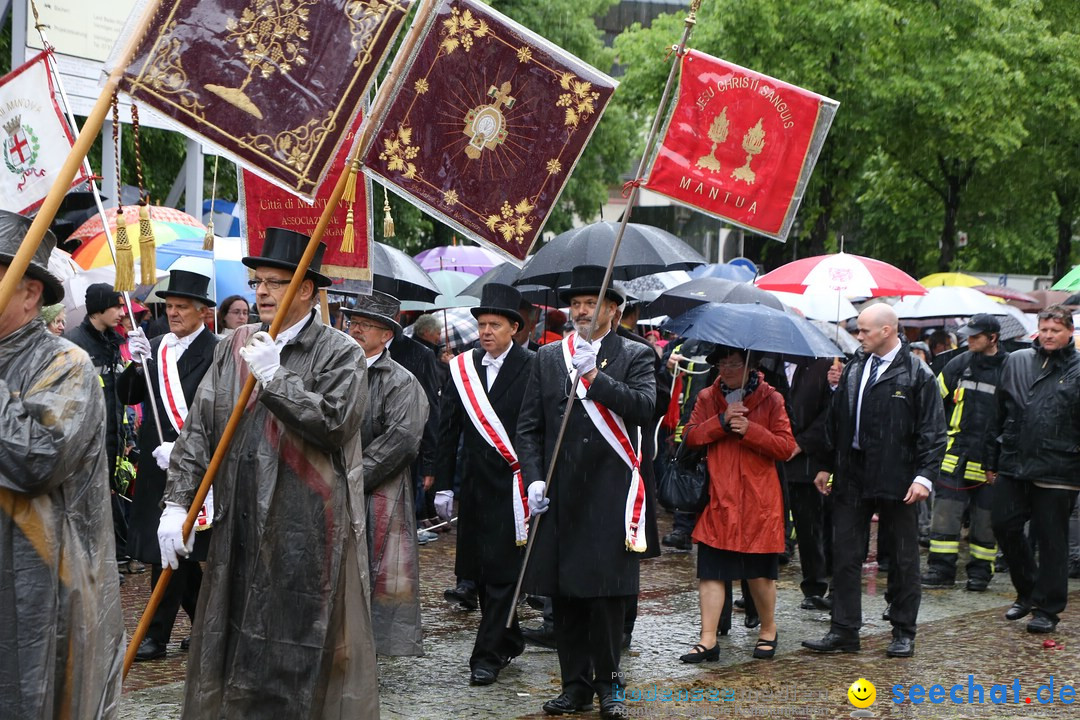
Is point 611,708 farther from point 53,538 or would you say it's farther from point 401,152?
point 53,538

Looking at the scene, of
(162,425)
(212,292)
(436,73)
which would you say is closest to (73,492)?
(436,73)

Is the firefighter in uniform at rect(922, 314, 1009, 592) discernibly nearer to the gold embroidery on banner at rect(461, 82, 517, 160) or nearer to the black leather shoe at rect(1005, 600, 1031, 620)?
the black leather shoe at rect(1005, 600, 1031, 620)

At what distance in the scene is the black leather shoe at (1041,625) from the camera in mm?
9125

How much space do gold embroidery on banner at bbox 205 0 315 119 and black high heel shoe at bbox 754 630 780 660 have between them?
4597mm

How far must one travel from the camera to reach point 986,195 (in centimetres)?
2828

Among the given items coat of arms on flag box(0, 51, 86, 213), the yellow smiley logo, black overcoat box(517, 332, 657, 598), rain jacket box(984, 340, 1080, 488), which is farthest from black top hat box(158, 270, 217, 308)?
rain jacket box(984, 340, 1080, 488)

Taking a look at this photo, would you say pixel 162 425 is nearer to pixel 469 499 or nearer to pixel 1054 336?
pixel 469 499

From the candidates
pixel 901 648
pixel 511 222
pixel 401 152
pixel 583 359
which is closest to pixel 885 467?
pixel 901 648

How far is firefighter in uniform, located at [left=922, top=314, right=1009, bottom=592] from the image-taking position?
35.6ft

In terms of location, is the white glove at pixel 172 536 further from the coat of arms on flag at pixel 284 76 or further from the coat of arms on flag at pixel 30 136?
the coat of arms on flag at pixel 30 136

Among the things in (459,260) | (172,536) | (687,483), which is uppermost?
(459,260)

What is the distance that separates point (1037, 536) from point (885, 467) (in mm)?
1773

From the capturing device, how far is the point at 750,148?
7117mm

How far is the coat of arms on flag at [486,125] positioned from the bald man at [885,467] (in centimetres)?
343
